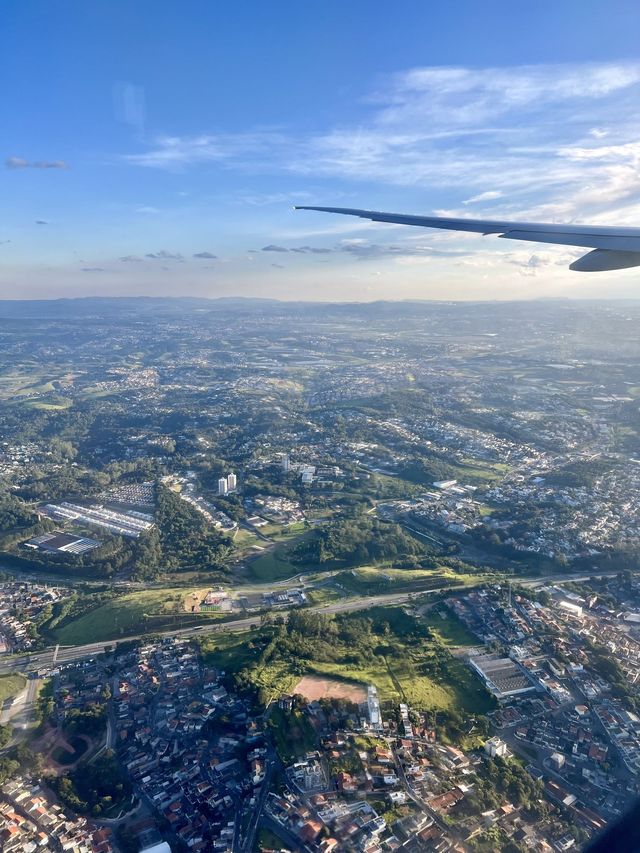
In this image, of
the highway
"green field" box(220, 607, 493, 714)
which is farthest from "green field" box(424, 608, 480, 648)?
the highway

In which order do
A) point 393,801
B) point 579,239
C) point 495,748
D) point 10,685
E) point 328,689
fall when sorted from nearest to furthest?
point 579,239 < point 393,801 < point 495,748 < point 328,689 < point 10,685

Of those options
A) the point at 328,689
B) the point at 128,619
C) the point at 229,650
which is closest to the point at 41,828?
the point at 229,650

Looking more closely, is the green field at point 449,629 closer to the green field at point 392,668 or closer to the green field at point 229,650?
the green field at point 392,668

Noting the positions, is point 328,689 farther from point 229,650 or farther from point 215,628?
point 215,628

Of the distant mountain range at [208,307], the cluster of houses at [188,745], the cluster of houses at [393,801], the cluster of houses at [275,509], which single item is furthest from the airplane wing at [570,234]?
the distant mountain range at [208,307]

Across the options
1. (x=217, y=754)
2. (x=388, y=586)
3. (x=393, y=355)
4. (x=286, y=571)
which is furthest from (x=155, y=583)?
(x=393, y=355)

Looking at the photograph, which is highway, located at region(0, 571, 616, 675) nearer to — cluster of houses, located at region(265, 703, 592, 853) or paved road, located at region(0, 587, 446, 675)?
paved road, located at region(0, 587, 446, 675)
